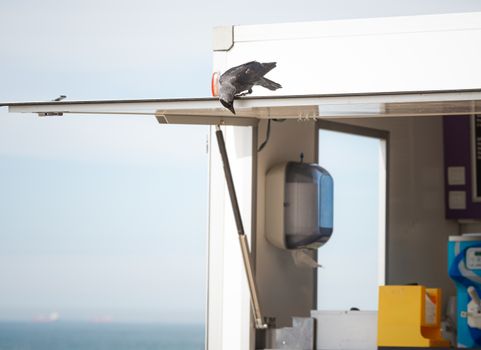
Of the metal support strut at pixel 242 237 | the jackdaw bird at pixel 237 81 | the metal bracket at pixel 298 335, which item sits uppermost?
the jackdaw bird at pixel 237 81

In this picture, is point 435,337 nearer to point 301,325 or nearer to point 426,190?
point 301,325

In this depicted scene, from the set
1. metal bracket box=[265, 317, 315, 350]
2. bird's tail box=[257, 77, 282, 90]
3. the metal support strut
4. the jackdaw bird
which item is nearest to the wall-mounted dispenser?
the metal support strut

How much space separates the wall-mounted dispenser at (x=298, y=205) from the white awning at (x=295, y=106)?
2.89 feet

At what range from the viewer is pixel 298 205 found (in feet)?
18.0

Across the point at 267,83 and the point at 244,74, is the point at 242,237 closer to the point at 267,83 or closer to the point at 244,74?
the point at 267,83

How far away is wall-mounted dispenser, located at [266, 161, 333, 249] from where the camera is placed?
5340 mm

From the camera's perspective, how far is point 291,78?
4.67 meters

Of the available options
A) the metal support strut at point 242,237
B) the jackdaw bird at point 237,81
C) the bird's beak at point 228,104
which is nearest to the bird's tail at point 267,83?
the jackdaw bird at point 237,81

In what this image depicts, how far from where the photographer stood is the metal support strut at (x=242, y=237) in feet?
16.2

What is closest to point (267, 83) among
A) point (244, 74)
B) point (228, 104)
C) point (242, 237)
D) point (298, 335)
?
point (244, 74)

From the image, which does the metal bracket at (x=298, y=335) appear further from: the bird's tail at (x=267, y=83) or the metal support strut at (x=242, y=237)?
the bird's tail at (x=267, y=83)

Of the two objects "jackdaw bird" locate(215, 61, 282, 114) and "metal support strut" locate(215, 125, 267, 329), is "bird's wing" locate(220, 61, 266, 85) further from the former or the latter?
"metal support strut" locate(215, 125, 267, 329)

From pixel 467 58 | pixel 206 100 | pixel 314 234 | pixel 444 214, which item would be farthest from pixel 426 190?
pixel 206 100

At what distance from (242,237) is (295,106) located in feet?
3.96
